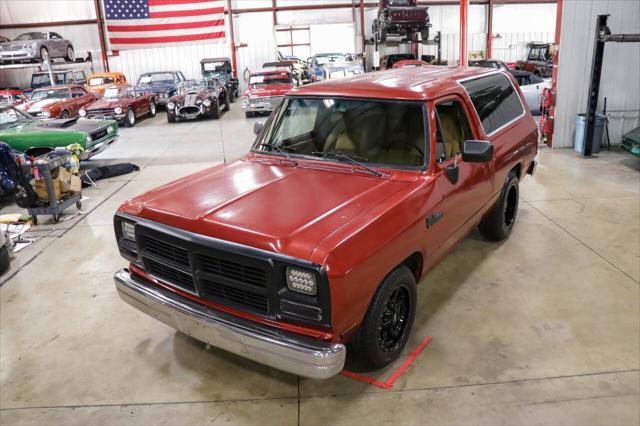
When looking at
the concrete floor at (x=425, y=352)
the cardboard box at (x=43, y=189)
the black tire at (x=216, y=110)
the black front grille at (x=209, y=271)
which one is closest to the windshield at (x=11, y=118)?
the cardboard box at (x=43, y=189)

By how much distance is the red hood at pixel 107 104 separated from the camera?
15422 millimetres

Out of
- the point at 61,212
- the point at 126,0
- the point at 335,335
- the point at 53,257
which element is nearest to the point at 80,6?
the point at 126,0

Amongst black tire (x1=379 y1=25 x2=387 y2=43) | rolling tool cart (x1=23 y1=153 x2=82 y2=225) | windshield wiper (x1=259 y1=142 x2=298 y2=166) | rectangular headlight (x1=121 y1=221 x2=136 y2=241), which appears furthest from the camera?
black tire (x1=379 y1=25 x2=387 y2=43)

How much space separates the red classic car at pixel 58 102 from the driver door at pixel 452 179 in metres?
13.1

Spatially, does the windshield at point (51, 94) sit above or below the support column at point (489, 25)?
below

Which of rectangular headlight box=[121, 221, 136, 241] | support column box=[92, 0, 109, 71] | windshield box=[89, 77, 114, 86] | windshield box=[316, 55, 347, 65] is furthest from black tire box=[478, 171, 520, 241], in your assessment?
support column box=[92, 0, 109, 71]

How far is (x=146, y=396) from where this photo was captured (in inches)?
128

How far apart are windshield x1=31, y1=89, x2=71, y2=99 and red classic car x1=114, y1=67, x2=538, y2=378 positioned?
13.4m

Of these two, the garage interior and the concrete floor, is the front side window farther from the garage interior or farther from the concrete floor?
the concrete floor

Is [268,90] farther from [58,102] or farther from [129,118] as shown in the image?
[58,102]

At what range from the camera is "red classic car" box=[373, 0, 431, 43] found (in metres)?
19.4

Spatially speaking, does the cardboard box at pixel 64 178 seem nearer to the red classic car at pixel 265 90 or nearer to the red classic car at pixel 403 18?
the red classic car at pixel 265 90

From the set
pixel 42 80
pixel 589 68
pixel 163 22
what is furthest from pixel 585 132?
pixel 42 80

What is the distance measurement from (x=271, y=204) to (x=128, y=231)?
106cm
